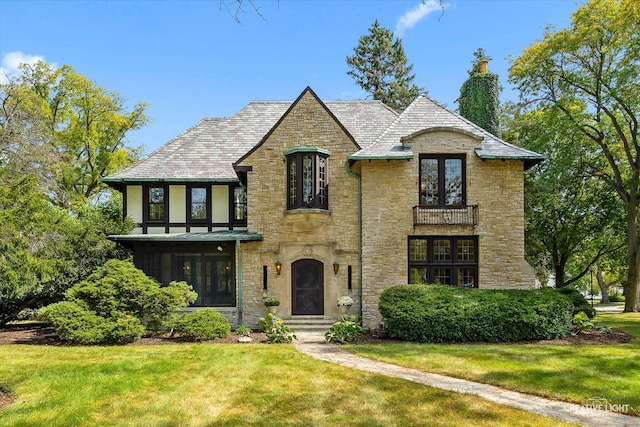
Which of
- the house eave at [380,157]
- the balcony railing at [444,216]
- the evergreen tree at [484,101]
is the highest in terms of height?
the evergreen tree at [484,101]

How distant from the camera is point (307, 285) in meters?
15.6

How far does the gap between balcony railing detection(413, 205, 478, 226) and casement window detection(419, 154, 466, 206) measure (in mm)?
319

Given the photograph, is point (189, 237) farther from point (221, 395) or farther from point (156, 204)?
point (221, 395)

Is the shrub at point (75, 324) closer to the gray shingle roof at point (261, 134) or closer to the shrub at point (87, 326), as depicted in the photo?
the shrub at point (87, 326)

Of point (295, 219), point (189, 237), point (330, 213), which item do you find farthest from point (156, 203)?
point (330, 213)

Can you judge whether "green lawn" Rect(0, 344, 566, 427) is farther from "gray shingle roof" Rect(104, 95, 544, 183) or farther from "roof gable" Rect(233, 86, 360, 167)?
"roof gable" Rect(233, 86, 360, 167)

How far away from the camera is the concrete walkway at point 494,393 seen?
626 cm

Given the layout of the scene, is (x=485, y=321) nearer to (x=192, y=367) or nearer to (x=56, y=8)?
(x=192, y=367)

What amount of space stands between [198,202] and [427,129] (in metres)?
9.23

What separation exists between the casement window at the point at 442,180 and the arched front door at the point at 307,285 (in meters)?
4.55

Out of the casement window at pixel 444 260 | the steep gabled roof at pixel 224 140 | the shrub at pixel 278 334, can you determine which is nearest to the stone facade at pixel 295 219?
the steep gabled roof at pixel 224 140

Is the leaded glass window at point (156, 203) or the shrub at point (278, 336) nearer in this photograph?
the shrub at point (278, 336)

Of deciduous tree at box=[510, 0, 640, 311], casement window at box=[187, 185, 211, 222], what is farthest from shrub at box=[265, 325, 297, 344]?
deciduous tree at box=[510, 0, 640, 311]

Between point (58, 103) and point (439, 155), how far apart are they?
27.4 metres
